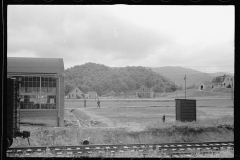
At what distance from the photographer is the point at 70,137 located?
5781 mm

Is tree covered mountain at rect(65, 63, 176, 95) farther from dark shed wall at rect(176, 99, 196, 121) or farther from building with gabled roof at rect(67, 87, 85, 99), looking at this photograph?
dark shed wall at rect(176, 99, 196, 121)

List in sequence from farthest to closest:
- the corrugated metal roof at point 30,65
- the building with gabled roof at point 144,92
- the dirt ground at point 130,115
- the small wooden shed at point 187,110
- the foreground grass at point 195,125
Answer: the building with gabled roof at point 144,92
the small wooden shed at point 187,110
the dirt ground at point 130,115
the foreground grass at point 195,125
the corrugated metal roof at point 30,65

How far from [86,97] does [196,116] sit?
3731 mm

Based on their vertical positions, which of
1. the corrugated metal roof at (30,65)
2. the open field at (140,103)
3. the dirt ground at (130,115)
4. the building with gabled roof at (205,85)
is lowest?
the dirt ground at (130,115)

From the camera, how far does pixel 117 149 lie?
4.44m

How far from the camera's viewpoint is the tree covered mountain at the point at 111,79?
6.17 metres

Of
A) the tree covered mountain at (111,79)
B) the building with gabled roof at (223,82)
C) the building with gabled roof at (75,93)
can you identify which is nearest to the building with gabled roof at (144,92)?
the tree covered mountain at (111,79)

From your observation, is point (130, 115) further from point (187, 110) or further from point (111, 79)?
point (187, 110)

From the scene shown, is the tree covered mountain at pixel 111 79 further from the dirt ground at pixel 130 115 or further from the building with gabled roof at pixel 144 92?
the dirt ground at pixel 130 115

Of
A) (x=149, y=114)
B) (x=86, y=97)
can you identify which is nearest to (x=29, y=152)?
(x=86, y=97)

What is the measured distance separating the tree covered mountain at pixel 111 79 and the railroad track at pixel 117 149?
2.12 metres

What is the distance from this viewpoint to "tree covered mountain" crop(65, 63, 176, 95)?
6168 millimetres
